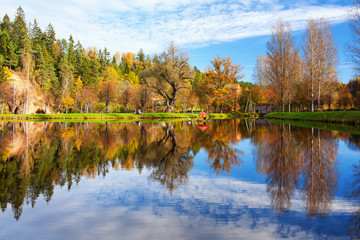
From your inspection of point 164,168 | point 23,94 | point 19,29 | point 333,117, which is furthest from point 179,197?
point 19,29

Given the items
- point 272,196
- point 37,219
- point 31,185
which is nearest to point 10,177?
point 31,185

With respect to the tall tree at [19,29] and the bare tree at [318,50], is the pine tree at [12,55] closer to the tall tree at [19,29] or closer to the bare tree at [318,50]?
the tall tree at [19,29]

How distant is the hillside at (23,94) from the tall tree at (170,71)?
31.8 meters

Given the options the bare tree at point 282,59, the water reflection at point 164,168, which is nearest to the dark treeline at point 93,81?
the bare tree at point 282,59

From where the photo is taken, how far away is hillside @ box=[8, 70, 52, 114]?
61531 millimetres

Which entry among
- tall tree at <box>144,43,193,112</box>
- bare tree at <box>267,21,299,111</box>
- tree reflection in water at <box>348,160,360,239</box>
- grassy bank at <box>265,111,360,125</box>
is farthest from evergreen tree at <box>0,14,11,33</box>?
tree reflection in water at <box>348,160,360,239</box>

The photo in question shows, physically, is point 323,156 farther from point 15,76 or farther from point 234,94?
point 15,76

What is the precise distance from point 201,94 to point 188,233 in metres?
68.0

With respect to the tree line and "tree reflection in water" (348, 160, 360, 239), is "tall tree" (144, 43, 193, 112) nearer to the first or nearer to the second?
the tree line

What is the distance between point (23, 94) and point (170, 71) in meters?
37.9

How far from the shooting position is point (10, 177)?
6.86 metres

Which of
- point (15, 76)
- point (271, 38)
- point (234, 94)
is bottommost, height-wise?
point (234, 94)

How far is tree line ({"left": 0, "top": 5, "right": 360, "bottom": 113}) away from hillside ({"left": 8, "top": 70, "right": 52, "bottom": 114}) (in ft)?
1.20

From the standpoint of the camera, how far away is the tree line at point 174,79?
159ft
